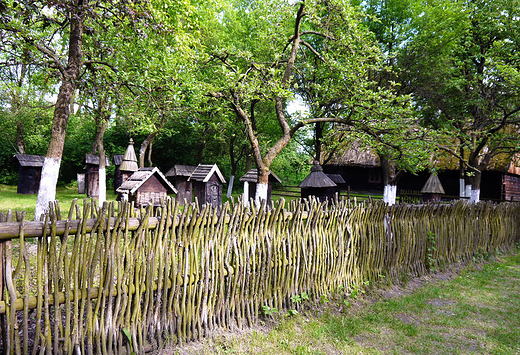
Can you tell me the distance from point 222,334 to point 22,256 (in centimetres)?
236

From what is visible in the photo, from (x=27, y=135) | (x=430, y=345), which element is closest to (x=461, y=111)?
(x=430, y=345)

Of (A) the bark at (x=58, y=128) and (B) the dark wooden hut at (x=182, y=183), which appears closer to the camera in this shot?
(A) the bark at (x=58, y=128)

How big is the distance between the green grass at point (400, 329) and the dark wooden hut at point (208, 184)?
8.33 metres

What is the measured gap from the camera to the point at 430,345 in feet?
13.1

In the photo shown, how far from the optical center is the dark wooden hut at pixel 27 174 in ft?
60.6

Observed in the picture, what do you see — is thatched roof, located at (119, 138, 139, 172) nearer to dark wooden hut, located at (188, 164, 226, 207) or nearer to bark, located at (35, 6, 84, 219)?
dark wooden hut, located at (188, 164, 226, 207)

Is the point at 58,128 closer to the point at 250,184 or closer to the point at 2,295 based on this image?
the point at 2,295

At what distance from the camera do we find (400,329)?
4.39m

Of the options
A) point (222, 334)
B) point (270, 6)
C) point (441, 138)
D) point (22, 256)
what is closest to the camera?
point (22, 256)

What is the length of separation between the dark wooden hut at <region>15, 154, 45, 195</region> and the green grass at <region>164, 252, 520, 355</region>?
794 inches

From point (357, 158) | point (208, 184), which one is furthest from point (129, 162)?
point (357, 158)

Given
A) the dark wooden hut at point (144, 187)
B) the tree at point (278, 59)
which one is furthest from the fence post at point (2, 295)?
the dark wooden hut at point (144, 187)

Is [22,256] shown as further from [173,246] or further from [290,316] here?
[290,316]

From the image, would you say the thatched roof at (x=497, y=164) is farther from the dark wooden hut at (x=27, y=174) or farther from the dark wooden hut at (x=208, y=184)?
the dark wooden hut at (x=27, y=174)
